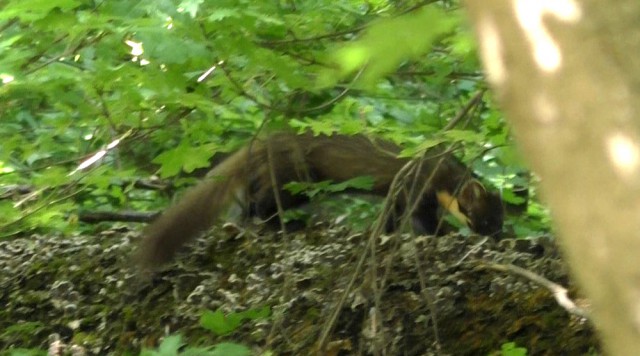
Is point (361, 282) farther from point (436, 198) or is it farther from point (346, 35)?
point (436, 198)

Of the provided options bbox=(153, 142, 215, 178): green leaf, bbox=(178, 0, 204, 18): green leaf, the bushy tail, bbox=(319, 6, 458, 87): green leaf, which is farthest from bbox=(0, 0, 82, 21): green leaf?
the bushy tail

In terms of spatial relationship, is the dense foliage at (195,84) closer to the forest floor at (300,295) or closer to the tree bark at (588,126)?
the forest floor at (300,295)

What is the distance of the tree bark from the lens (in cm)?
79

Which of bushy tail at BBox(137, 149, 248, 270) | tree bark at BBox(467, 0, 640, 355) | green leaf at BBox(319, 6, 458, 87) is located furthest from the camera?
bushy tail at BBox(137, 149, 248, 270)

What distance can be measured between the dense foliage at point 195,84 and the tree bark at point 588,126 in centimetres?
90

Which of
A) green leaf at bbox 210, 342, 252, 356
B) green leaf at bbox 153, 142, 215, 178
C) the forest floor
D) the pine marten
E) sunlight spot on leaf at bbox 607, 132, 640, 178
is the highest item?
sunlight spot on leaf at bbox 607, 132, 640, 178

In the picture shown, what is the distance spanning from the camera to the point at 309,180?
4117 millimetres

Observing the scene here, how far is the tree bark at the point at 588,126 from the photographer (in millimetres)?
787

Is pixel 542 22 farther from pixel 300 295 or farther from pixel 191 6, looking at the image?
pixel 300 295

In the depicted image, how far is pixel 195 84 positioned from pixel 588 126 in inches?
77.7

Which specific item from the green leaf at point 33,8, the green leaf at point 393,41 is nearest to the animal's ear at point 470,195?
the green leaf at point 33,8

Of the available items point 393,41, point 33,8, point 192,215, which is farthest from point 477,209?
point 393,41

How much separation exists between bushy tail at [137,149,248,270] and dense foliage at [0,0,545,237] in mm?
213

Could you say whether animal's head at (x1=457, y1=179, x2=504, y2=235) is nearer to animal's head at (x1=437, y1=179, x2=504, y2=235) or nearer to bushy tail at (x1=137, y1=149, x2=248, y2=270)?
animal's head at (x1=437, y1=179, x2=504, y2=235)
